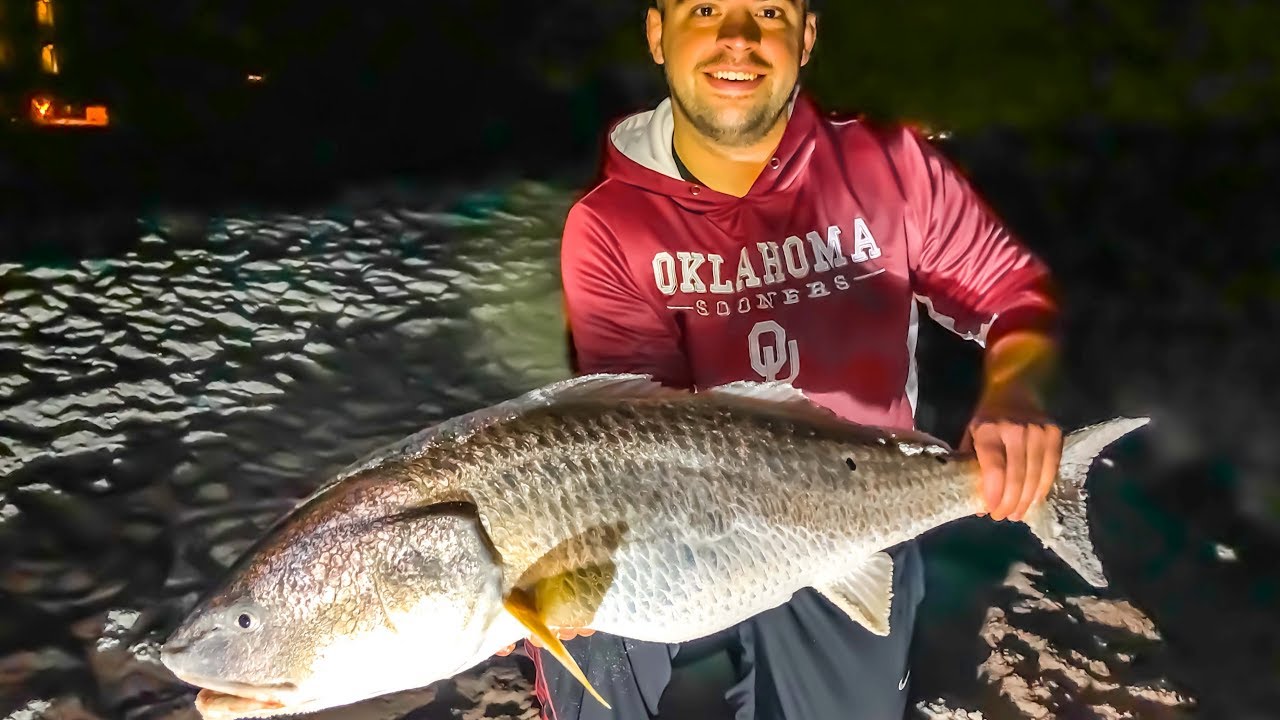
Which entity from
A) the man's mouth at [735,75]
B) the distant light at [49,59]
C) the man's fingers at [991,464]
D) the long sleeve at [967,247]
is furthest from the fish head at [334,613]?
the distant light at [49,59]

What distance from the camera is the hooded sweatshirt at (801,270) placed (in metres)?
2.49

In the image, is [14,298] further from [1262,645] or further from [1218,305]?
[1218,305]

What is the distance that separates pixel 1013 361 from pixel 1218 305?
870 centimetres

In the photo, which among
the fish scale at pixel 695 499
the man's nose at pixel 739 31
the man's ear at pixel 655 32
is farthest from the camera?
the man's ear at pixel 655 32

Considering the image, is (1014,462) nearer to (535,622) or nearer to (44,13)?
(535,622)

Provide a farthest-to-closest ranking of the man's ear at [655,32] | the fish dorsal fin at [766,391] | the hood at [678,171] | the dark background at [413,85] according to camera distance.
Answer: the dark background at [413,85], the man's ear at [655,32], the hood at [678,171], the fish dorsal fin at [766,391]

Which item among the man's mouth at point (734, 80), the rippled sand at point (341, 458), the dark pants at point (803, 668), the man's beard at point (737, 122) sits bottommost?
the rippled sand at point (341, 458)

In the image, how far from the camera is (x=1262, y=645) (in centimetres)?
338

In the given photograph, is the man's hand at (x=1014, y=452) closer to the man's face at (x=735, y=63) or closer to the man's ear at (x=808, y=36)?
the man's face at (x=735, y=63)

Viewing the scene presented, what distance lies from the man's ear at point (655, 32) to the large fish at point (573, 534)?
4.75 ft

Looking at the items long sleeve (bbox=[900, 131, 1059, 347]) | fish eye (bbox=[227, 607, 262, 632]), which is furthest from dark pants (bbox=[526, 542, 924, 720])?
fish eye (bbox=[227, 607, 262, 632])

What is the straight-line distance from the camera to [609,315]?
2.51 m

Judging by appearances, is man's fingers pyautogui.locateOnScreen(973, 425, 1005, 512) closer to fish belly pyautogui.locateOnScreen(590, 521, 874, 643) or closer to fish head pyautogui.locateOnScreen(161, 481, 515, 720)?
fish belly pyautogui.locateOnScreen(590, 521, 874, 643)

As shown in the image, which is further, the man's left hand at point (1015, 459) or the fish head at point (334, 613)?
the man's left hand at point (1015, 459)
